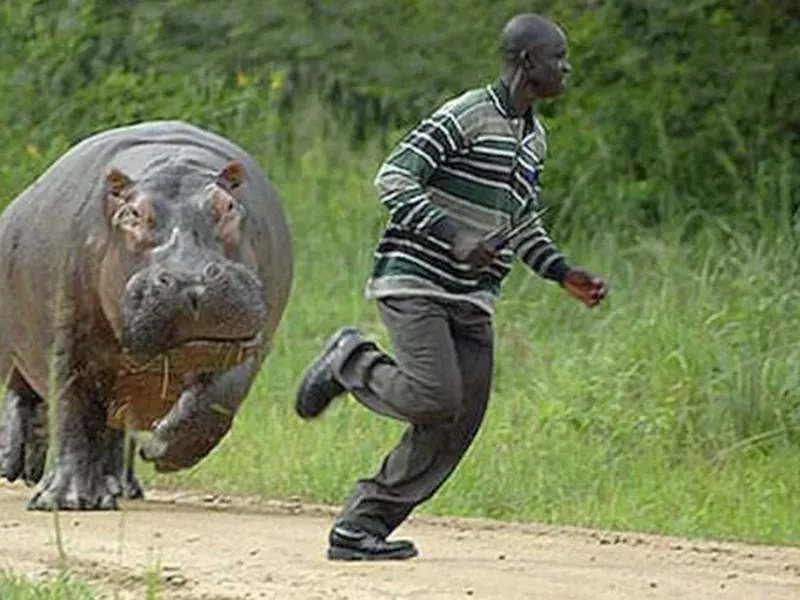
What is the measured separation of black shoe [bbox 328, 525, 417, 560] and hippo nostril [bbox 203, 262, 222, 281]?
1321 mm

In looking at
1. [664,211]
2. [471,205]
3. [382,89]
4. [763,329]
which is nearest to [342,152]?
[382,89]

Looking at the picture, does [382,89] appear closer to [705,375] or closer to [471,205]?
[705,375]

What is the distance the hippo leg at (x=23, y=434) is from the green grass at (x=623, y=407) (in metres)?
0.90

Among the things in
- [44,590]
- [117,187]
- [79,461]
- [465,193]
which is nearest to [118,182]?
[117,187]

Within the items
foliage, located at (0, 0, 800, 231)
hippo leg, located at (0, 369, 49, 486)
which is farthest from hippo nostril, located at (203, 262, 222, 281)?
foliage, located at (0, 0, 800, 231)

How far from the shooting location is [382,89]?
17.6 metres

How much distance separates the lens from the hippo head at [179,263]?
9344mm

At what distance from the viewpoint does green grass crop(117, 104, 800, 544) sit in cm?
1130

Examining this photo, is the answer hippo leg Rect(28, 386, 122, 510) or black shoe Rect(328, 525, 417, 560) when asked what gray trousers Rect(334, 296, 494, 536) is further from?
hippo leg Rect(28, 386, 122, 510)

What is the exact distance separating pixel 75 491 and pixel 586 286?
264cm

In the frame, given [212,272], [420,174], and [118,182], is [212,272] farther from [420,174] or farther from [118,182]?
[420,174]

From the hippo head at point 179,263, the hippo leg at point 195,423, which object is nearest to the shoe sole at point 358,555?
the hippo head at point 179,263

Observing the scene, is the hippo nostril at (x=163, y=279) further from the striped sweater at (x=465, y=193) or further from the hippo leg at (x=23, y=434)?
the hippo leg at (x=23, y=434)

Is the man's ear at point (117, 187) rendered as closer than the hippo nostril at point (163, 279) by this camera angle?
No
